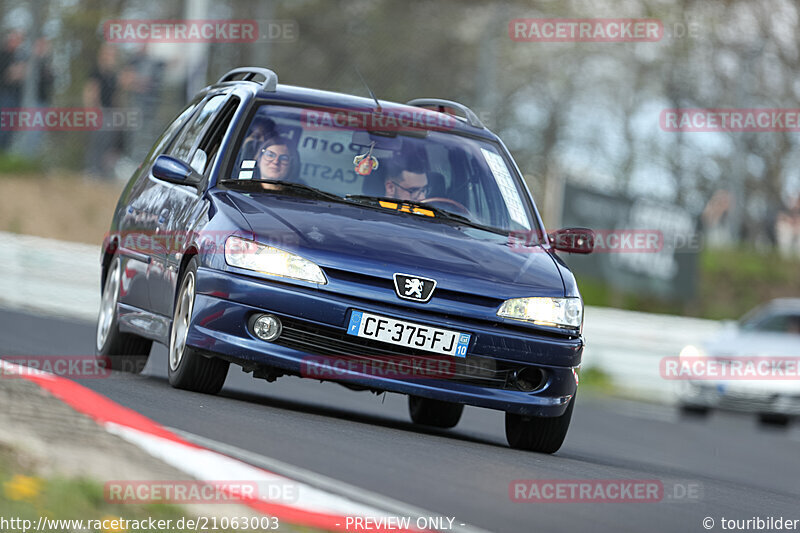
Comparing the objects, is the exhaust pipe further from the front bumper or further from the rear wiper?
the rear wiper

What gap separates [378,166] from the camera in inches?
312

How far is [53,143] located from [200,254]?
13.8 metres

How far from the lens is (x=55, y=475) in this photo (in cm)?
432

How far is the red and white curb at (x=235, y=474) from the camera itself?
4.24 meters

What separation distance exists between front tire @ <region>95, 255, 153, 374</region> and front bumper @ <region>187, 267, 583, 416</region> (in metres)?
1.81

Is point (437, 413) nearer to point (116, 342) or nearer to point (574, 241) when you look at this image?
point (574, 241)

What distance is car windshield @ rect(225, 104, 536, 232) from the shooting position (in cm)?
781

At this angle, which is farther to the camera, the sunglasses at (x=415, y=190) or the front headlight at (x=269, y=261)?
the sunglasses at (x=415, y=190)

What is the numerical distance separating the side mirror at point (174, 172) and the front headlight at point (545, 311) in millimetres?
1864

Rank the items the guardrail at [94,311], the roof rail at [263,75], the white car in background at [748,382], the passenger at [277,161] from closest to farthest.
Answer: the passenger at [277,161], the roof rail at [263,75], the white car in background at [748,382], the guardrail at [94,311]

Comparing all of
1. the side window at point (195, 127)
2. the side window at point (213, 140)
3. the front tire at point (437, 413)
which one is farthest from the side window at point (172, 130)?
the front tire at point (437, 413)

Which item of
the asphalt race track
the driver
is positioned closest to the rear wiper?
the driver

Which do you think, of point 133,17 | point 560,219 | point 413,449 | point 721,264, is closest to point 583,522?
point 413,449

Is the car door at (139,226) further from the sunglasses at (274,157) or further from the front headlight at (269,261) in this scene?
the front headlight at (269,261)
